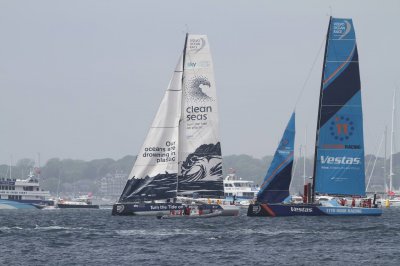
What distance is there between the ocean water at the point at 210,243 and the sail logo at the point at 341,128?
577 cm

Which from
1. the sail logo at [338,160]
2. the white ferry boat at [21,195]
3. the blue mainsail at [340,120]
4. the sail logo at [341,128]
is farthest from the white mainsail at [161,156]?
the white ferry boat at [21,195]

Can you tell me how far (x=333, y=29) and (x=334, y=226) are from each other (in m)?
14.8

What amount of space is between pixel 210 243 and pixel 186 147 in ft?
77.1

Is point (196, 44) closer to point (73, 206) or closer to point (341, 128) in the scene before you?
point (341, 128)

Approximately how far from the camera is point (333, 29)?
6631cm

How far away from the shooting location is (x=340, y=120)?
66688 mm

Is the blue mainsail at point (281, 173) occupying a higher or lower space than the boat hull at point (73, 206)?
higher

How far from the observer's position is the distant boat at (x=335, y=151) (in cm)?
6625

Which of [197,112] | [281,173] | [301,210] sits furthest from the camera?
[197,112]

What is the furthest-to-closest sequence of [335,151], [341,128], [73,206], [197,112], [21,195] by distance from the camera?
[73,206], [21,195], [197,112], [335,151], [341,128]

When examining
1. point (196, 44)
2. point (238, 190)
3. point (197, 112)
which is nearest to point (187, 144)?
point (197, 112)

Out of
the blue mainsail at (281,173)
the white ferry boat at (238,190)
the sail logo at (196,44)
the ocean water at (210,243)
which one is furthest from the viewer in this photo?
the white ferry boat at (238,190)

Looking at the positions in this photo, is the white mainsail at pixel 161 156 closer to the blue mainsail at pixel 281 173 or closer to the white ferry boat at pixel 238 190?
the blue mainsail at pixel 281 173

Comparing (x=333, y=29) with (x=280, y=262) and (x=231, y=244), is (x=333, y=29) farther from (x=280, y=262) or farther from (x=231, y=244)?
(x=280, y=262)
